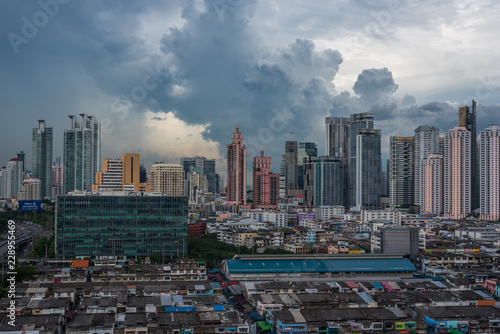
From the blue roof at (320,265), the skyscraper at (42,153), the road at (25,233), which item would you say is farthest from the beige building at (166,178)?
the blue roof at (320,265)

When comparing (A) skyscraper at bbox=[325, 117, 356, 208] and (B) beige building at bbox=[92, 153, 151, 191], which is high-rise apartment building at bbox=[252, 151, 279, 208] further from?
(B) beige building at bbox=[92, 153, 151, 191]

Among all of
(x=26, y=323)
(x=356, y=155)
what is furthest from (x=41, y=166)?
(x=26, y=323)

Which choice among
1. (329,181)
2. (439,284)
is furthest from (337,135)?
(439,284)

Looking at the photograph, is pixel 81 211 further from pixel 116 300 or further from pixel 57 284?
pixel 116 300

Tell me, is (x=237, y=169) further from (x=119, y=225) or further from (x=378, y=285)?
(x=378, y=285)

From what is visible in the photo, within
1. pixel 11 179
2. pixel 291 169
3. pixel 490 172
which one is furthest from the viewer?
pixel 291 169

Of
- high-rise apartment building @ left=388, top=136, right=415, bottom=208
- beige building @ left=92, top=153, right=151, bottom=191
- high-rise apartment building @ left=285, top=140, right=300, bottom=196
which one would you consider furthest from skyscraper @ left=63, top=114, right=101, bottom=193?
high-rise apartment building @ left=388, top=136, right=415, bottom=208
